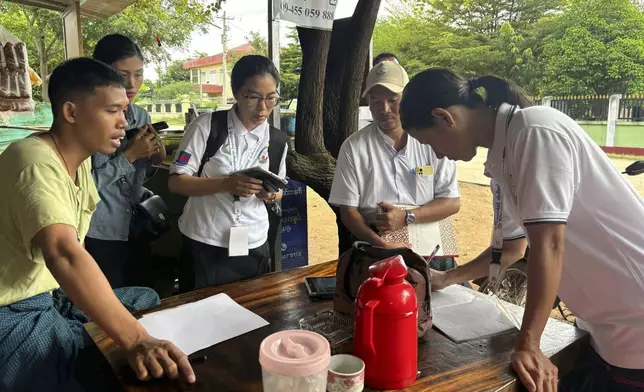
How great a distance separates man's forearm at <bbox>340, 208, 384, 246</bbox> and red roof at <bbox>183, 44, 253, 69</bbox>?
583 inches

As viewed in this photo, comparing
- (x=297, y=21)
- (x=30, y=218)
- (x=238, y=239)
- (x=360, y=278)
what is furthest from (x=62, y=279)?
(x=297, y=21)

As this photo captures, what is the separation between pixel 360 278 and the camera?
4.27 feet

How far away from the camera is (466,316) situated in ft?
4.73

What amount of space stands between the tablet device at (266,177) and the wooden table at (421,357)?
0.66 metres

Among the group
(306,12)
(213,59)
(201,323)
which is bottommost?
(201,323)

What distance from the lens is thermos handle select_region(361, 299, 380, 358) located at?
99 centimetres

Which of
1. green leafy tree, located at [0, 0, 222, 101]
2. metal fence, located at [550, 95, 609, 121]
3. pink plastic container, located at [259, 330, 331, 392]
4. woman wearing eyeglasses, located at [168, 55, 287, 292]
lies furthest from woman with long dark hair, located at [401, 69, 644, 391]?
metal fence, located at [550, 95, 609, 121]

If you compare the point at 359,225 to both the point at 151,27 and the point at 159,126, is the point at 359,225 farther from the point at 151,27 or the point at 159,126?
the point at 151,27

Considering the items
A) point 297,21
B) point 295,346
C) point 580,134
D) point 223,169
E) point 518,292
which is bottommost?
point 518,292

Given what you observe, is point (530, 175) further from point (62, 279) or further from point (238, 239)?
point (238, 239)

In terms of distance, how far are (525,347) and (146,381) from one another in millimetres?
894

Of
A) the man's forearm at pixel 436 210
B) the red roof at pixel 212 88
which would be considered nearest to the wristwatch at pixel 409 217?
the man's forearm at pixel 436 210

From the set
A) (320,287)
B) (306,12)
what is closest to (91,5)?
(306,12)

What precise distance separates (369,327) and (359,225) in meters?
1.15
